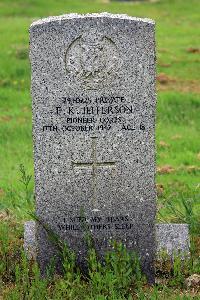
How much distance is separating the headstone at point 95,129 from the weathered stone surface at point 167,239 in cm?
28

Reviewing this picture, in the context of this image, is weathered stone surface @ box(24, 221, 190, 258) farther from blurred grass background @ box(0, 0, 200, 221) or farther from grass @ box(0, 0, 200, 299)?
blurred grass background @ box(0, 0, 200, 221)

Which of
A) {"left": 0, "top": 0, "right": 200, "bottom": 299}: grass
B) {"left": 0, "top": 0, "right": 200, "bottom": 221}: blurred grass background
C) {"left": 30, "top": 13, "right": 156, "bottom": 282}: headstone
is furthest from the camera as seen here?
{"left": 0, "top": 0, "right": 200, "bottom": 221}: blurred grass background

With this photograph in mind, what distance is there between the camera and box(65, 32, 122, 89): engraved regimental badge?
657 centimetres

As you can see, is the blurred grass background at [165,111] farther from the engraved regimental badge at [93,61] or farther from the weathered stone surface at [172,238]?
the engraved regimental badge at [93,61]

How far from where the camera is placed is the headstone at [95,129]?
654 centimetres

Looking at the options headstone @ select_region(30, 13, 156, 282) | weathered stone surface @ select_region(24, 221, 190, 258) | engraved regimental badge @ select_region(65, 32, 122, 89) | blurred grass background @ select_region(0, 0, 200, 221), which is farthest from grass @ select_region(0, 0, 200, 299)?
engraved regimental badge @ select_region(65, 32, 122, 89)

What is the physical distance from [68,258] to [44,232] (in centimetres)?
29

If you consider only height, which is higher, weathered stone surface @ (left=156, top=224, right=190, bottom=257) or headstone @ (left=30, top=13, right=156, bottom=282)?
headstone @ (left=30, top=13, right=156, bottom=282)

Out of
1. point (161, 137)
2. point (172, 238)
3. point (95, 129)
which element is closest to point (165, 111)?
point (161, 137)

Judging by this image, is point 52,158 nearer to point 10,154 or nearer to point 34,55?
point 34,55

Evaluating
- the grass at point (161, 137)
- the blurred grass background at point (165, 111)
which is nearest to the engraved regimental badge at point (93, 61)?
the grass at point (161, 137)

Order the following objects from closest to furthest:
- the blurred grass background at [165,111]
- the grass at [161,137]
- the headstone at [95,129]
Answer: the headstone at [95,129] → the grass at [161,137] → the blurred grass background at [165,111]

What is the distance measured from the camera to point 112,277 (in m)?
6.06

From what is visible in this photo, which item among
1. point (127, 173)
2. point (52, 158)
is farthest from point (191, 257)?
point (52, 158)
